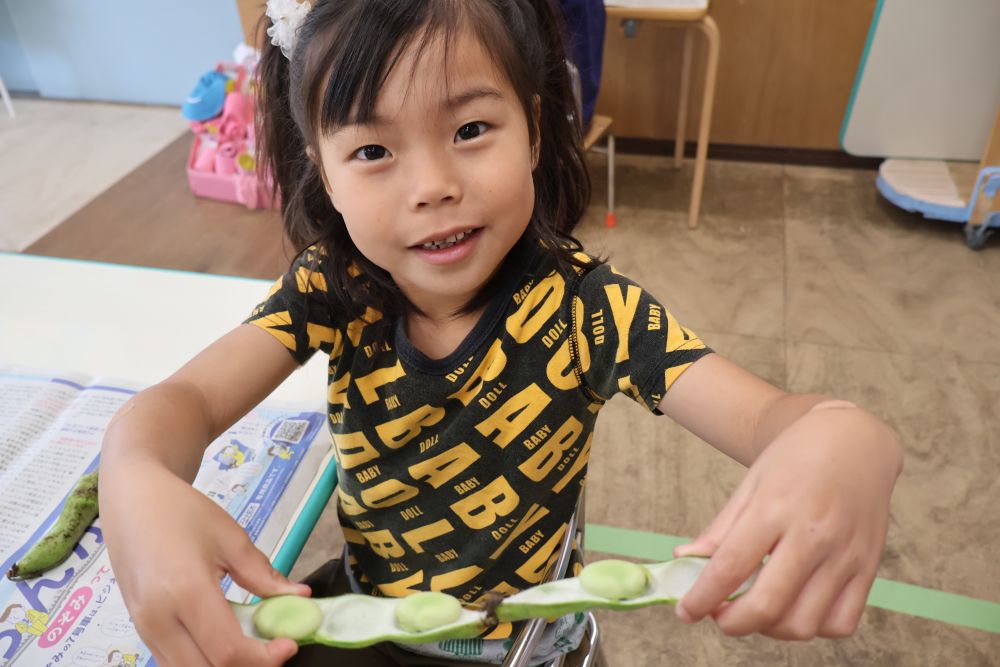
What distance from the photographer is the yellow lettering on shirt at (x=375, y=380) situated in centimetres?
77

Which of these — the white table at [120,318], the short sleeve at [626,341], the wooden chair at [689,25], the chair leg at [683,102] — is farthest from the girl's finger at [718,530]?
the chair leg at [683,102]

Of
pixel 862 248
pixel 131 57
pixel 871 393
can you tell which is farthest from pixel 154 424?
pixel 131 57

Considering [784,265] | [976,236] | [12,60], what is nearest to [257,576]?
[784,265]

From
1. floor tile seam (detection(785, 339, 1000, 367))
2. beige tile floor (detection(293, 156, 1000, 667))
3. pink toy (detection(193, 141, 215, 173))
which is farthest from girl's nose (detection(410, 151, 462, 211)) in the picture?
pink toy (detection(193, 141, 215, 173))

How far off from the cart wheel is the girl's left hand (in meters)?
2.26

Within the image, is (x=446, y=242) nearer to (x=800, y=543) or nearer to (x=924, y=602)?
(x=800, y=543)

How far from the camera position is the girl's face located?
23.3 inches

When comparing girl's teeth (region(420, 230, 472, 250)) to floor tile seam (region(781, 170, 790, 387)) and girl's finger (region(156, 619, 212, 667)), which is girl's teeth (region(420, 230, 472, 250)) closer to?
girl's finger (region(156, 619, 212, 667))

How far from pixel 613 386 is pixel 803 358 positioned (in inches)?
56.1

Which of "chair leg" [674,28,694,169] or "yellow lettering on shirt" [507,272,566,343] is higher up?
"yellow lettering on shirt" [507,272,566,343]

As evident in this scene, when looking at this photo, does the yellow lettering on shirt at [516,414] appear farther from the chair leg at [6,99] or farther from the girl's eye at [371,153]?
the chair leg at [6,99]

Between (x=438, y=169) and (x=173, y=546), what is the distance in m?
0.33

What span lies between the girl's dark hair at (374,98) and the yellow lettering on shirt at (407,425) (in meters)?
0.10

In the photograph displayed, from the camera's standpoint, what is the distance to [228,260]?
2.50 meters
